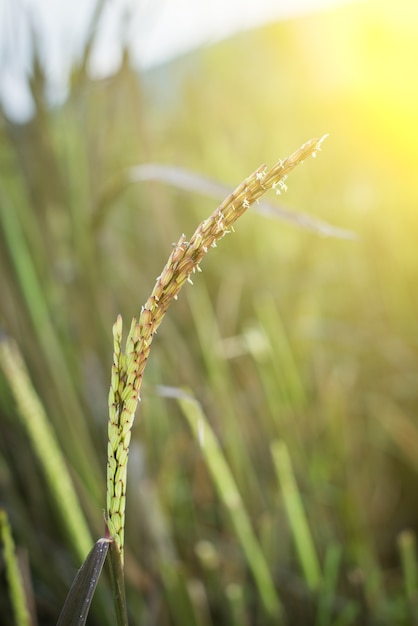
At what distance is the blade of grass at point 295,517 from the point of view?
0.59 meters

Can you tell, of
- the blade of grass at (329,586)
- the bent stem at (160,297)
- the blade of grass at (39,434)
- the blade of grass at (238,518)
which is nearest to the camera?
the bent stem at (160,297)

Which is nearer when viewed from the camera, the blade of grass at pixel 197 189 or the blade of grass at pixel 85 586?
the blade of grass at pixel 85 586

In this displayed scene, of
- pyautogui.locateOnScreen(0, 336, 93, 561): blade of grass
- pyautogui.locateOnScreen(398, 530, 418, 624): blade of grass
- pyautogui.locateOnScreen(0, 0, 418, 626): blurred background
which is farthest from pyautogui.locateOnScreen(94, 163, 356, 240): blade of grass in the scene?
pyautogui.locateOnScreen(398, 530, 418, 624): blade of grass

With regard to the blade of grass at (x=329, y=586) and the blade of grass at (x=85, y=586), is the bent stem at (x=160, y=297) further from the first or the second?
the blade of grass at (x=329, y=586)

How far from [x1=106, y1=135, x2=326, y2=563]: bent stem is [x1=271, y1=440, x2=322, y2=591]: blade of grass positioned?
37 cm

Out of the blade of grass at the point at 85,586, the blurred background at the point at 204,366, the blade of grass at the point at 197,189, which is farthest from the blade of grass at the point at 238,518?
the blade of grass at the point at 85,586

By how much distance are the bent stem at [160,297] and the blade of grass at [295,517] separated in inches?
14.6

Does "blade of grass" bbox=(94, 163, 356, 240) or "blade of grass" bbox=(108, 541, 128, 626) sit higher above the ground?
"blade of grass" bbox=(94, 163, 356, 240)

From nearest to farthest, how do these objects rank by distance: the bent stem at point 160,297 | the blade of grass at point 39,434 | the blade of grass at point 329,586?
the bent stem at point 160,297 → the blade of grass at point 39,434 → the blade of grass at point 329,586

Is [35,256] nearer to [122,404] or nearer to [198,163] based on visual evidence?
[122,404]

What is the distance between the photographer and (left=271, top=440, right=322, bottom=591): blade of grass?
59cm

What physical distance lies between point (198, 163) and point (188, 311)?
1.83ft

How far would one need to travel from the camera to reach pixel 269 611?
23.4 inches

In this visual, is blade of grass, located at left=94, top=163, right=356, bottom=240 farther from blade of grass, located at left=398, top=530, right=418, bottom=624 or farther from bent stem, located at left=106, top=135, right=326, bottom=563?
blade of grass, located at left=398, top=530, right=418, bottom=624
